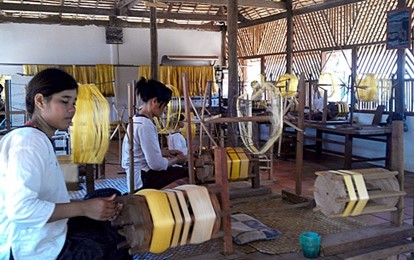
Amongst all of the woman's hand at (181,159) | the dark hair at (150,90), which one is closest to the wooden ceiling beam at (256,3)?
the woman's hand at (181,159)

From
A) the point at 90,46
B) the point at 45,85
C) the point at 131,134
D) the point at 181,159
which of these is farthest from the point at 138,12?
the point at 45,85

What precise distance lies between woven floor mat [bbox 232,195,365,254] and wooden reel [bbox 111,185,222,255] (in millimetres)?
548

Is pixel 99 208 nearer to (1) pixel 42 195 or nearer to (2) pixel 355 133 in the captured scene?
(1) pixel 42 195

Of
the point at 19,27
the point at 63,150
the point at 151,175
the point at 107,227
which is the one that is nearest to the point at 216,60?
the point at 19,27

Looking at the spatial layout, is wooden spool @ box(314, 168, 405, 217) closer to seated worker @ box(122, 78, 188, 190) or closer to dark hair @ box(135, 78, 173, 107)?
seated worker @ box(122, 78, 188, 190)

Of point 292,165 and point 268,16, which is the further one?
point 268,16

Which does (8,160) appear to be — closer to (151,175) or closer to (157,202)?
(157,202)

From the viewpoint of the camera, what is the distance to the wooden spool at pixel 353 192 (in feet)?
6.15

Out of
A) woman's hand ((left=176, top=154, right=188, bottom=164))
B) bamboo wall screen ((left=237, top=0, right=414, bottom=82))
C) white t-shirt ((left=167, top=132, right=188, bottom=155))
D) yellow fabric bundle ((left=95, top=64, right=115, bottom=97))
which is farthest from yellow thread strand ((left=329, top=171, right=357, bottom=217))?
yellow fabric bundle ((left=95, top=64, right=115, bottom=97))

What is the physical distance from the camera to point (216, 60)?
1046 cm

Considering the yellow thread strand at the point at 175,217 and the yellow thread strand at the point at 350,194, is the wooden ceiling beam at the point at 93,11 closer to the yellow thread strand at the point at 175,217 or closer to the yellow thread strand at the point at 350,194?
the yellow thread strand at the point at 175,217

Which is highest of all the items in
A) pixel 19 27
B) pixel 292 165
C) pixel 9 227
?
pixel 19 27

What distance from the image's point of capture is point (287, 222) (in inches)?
105

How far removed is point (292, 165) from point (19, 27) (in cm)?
626
